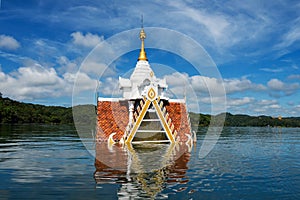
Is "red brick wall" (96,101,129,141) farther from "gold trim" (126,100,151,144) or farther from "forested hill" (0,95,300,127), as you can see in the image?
"forested hill" (0,95,300,127)

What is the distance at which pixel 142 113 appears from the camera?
2525 centimetres

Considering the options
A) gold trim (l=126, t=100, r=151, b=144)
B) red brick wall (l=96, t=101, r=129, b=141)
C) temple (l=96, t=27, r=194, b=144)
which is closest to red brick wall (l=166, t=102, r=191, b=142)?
temple (l=96, t=27, r=194, b=144)

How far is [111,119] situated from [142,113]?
13.7 ft

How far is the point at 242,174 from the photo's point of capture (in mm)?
12766

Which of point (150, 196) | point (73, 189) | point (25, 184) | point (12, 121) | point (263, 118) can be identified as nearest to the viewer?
point (150, 196)

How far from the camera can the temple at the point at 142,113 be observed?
1014 inches

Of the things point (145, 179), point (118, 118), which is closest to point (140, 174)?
point (145, 179)

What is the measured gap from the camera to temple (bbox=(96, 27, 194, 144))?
2575 centimetres

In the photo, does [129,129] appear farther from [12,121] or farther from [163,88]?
[12,121]

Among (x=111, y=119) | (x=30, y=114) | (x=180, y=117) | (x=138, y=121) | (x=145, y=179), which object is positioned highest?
(x=30, y=114)

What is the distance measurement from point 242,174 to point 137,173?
4.08 m

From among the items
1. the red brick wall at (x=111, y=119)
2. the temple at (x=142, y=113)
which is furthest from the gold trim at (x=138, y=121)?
the red brick wall at (x=111, y=119)

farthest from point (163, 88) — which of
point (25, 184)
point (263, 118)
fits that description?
point (263, 118)

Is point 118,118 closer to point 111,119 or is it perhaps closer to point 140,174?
point 111,119
